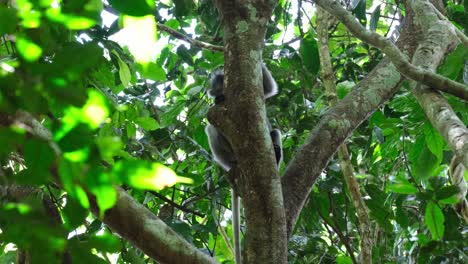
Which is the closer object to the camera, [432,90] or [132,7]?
[132,7]

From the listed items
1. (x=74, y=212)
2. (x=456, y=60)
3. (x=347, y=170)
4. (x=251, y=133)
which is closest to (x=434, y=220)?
(x=456, y=60)

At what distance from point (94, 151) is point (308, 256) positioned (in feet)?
10.7

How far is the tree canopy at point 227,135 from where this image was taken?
2.32ft

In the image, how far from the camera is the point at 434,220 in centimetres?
158

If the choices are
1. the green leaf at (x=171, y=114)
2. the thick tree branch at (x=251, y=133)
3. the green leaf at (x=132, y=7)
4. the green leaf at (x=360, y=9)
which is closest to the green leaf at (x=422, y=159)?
the thick tree branch at (x=251, y=133)

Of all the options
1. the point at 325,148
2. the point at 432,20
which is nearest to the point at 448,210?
the point at 325,148

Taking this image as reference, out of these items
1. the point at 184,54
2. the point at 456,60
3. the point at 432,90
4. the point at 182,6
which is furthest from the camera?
the point at 184,54

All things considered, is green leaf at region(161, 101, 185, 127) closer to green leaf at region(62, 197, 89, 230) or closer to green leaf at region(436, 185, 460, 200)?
green leaf at region(436, 185, 460, 200)

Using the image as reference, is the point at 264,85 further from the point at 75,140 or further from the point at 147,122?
the point at 75,140

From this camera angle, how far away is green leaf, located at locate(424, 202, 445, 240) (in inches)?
62.1

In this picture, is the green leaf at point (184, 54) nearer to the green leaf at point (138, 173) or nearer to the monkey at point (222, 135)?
the monkey at point (222, 135)

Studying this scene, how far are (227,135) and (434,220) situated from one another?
97cm

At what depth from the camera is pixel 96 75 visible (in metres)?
2.80

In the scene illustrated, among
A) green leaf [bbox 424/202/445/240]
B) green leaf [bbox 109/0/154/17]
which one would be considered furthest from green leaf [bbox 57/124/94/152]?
green leaf [bbox 424/202/445/240]
